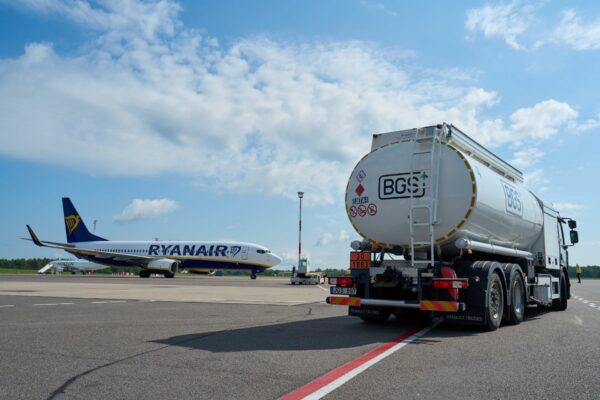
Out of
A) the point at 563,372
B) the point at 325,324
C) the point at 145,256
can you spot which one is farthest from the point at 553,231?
the point at 145,256

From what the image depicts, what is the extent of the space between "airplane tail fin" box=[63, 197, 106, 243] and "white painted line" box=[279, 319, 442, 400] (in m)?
52.3

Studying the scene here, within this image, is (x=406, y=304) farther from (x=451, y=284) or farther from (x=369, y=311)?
(x=369, y=311)

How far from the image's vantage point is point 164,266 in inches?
1743

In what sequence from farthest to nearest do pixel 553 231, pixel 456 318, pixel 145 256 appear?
pixel 145 256 < pixel 553 231 < pixel 456 318

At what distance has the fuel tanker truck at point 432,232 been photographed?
860 centimetres

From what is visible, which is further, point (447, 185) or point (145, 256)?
point (145, 256)

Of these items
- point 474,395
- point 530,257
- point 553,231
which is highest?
point 553,231

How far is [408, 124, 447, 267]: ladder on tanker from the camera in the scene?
29.2ft

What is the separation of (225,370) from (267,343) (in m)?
1.91

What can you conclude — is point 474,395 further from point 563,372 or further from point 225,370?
point 225,370

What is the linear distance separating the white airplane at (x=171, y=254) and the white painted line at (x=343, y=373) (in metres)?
37.0

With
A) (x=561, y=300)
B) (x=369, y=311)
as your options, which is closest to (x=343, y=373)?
(x=369, y=311)

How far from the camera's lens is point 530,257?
1212 centimetres

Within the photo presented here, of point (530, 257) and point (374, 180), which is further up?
point (374, 180)
